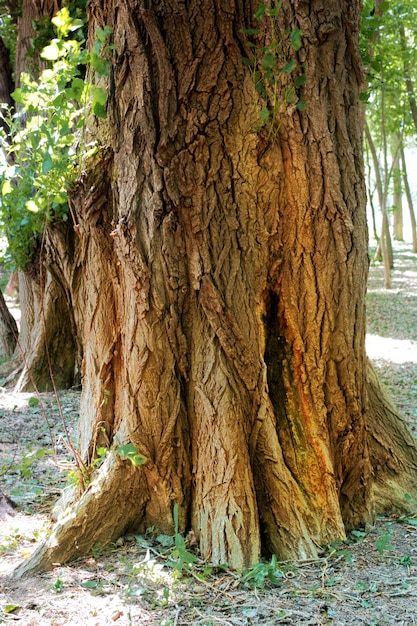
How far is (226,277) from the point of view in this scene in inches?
131

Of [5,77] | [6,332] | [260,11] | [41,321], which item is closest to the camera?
[260,11]

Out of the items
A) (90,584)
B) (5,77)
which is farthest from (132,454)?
(5,77)

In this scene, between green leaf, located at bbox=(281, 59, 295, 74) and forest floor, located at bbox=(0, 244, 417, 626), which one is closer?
forest floor, located at bbox=(0, 244, 417, 626)

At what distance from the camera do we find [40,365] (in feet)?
25.1

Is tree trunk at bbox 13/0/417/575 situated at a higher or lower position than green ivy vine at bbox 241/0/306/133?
lower

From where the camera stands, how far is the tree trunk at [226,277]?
3.26 meters

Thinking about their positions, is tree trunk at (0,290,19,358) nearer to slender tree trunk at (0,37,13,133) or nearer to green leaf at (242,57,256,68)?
slender tree trunk at (0,37,13,133)

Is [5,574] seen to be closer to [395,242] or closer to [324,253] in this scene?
[324,253]

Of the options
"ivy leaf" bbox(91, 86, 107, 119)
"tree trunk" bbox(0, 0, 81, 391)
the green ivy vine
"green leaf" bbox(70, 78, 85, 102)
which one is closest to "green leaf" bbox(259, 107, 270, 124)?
the green ivy vine

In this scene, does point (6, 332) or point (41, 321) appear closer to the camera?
point (41, 321)

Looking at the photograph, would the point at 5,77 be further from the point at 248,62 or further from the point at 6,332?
the point at 248,62

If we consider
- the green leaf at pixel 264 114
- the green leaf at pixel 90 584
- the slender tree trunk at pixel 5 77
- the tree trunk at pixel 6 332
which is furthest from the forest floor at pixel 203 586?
the slender tree trunk at pixel 5 77

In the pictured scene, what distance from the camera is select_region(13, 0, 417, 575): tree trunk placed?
3.26 metres

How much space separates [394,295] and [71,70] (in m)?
13.8
